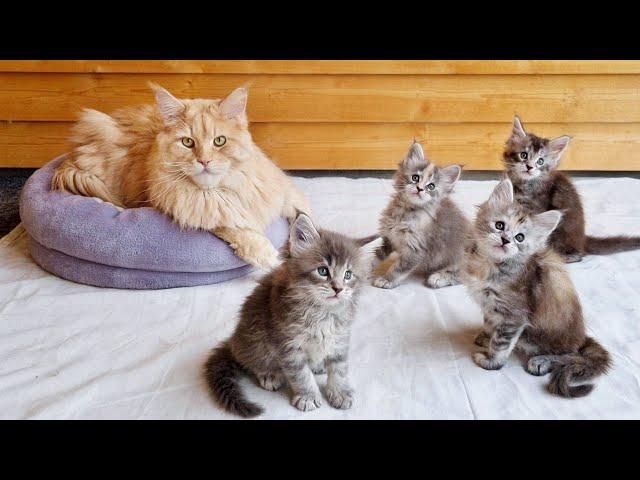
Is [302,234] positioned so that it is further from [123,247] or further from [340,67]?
[340,67]

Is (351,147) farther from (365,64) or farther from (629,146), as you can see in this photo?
(629,146)

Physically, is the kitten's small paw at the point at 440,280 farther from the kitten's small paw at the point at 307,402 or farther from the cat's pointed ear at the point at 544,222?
the kitten's small paw at the point at 307,402

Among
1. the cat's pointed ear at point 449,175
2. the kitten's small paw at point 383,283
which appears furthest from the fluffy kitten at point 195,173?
the cat's pointed ear at point 449,175

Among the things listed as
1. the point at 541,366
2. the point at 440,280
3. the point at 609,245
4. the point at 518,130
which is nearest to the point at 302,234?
the point at 541,366

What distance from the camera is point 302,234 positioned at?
143 centimetres

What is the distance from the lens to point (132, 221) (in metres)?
2.17

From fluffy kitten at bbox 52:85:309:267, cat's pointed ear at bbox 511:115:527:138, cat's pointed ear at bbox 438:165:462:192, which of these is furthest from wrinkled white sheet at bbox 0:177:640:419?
cat's pointed ear at bbox 511:115:527:138

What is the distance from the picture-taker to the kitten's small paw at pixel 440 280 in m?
2.22

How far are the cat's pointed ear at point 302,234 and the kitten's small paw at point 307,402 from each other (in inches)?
16.3

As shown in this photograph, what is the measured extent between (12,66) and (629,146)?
390cm

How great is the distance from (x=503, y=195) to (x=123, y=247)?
142 cm

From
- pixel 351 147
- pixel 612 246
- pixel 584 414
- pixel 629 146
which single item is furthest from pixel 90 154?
pixel 629 146

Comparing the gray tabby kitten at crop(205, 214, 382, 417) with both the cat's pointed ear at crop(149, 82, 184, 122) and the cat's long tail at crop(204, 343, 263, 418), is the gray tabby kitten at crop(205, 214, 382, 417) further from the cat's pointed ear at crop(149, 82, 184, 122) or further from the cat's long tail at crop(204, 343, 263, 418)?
the cat's pointed ear at crop(149, 82, 184, 122)

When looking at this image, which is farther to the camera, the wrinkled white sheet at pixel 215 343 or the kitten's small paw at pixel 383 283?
the kitten's small paw at pixel 383 283
